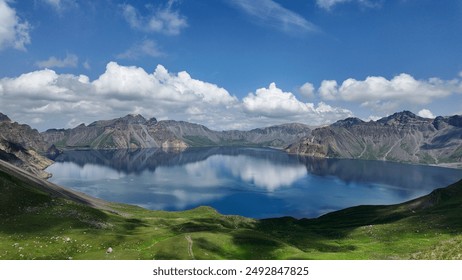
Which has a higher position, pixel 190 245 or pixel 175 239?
pixel 175 239

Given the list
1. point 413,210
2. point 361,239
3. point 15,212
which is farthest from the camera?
point 413,210

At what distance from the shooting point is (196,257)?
60.9 metres

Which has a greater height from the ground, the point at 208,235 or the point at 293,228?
the point at 208,235

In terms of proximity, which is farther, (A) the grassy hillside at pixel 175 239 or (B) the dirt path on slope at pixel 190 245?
(B) the dirt path on slope at pixel 190 245

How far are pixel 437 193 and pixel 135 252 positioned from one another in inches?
5452

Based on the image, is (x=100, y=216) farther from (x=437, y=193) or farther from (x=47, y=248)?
(x=437, y=193)

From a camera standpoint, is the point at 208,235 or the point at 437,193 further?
the point at 437,193

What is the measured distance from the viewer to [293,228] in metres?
135

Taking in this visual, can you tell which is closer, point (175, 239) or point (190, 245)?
point (190, 245)

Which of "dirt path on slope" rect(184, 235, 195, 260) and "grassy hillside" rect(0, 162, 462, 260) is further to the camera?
"dirt path on slope" rect(184, 235, 195, 260)

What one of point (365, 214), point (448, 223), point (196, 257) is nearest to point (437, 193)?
point (365, 214)

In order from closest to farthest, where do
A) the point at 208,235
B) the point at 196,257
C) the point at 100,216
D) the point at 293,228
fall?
the point at 196,257 → the point at 208,235 → the point at 100,216 → the point at 293,228
